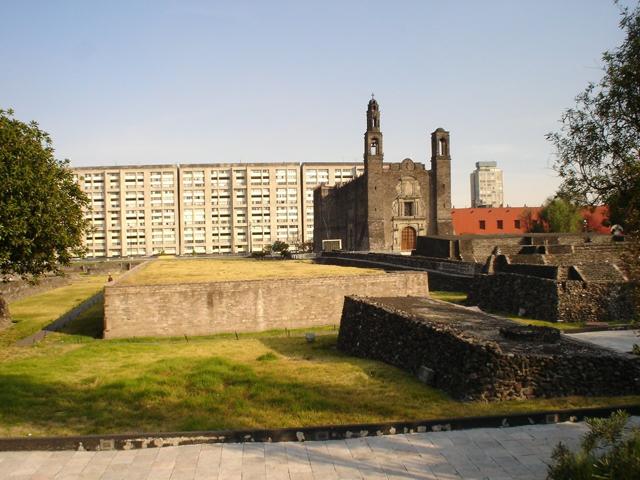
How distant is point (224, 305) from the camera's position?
23.8 meters

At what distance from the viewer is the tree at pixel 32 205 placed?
20.9 meters

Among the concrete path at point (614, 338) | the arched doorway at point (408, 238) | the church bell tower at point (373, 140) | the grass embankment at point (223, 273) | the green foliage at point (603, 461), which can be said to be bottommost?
the concrete path at point (614, 338)

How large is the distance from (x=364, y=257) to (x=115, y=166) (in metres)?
72.1

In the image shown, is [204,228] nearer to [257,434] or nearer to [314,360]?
[314,360]

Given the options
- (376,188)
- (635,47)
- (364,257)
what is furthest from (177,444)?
(376,188)

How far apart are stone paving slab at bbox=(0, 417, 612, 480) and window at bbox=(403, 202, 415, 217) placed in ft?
166

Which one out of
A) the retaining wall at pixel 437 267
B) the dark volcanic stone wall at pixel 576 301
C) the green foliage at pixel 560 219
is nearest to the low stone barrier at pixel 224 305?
the dark volcanic stone wall at pixel 576 301

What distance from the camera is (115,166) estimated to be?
10375cm

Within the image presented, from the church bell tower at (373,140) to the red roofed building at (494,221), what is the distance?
12827 millimetres

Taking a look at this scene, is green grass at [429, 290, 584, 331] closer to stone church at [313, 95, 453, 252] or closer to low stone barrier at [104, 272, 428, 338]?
low stone barrier at [104, 272, 428, 338]

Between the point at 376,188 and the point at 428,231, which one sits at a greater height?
the point at 376,188

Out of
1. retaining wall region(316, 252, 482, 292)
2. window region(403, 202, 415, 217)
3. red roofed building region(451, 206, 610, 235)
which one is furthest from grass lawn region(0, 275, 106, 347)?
red roofed building region(451, 206, 610, 235)

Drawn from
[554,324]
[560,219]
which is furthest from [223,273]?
[560,219]

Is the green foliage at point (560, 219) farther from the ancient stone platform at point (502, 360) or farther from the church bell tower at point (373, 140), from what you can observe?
the ancient stone platform at point (502, 360)
